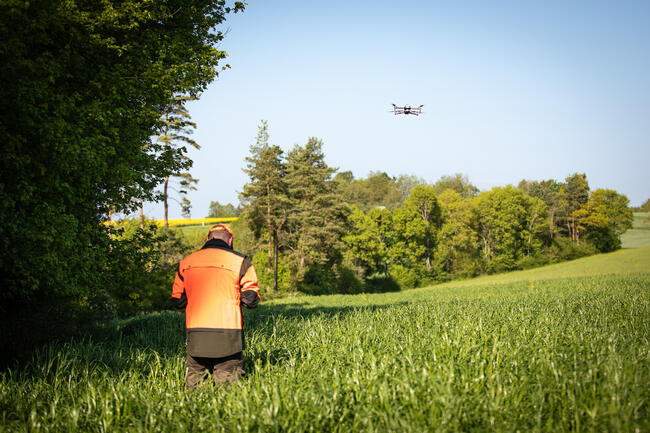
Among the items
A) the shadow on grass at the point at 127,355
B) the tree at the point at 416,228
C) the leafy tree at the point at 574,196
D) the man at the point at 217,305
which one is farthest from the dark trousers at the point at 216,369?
the leafy tree at the point at 574,196

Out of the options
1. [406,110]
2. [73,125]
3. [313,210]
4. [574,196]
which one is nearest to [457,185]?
[574,196]

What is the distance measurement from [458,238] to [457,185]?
4095 centimetres

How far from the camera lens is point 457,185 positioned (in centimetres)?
9406

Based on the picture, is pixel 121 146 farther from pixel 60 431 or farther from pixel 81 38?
pixel 60 431

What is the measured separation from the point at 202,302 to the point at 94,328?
6913 millimetres

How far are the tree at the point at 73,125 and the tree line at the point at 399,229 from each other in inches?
1120

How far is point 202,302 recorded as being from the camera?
433cm

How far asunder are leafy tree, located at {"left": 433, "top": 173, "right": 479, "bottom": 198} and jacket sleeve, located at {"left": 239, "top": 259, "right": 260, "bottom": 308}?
9151 centimetres

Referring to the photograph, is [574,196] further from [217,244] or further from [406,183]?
[217,244]

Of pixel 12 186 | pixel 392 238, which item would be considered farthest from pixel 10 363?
pixel 392 238

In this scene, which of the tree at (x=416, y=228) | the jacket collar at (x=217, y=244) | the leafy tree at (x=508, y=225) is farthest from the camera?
the leafy tree at (x=508, y=225)

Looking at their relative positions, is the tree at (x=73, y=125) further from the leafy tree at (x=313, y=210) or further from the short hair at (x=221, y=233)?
the leafy tree at (x=313, y=210)

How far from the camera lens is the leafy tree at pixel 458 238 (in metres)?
56.2

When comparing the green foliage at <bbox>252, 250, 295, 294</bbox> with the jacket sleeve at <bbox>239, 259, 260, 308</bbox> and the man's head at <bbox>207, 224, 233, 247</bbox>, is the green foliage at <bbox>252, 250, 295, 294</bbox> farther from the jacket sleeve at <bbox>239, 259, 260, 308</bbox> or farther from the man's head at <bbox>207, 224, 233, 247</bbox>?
the jacket sleeve at <bbox>239, 259, 260, 308</bbox>
